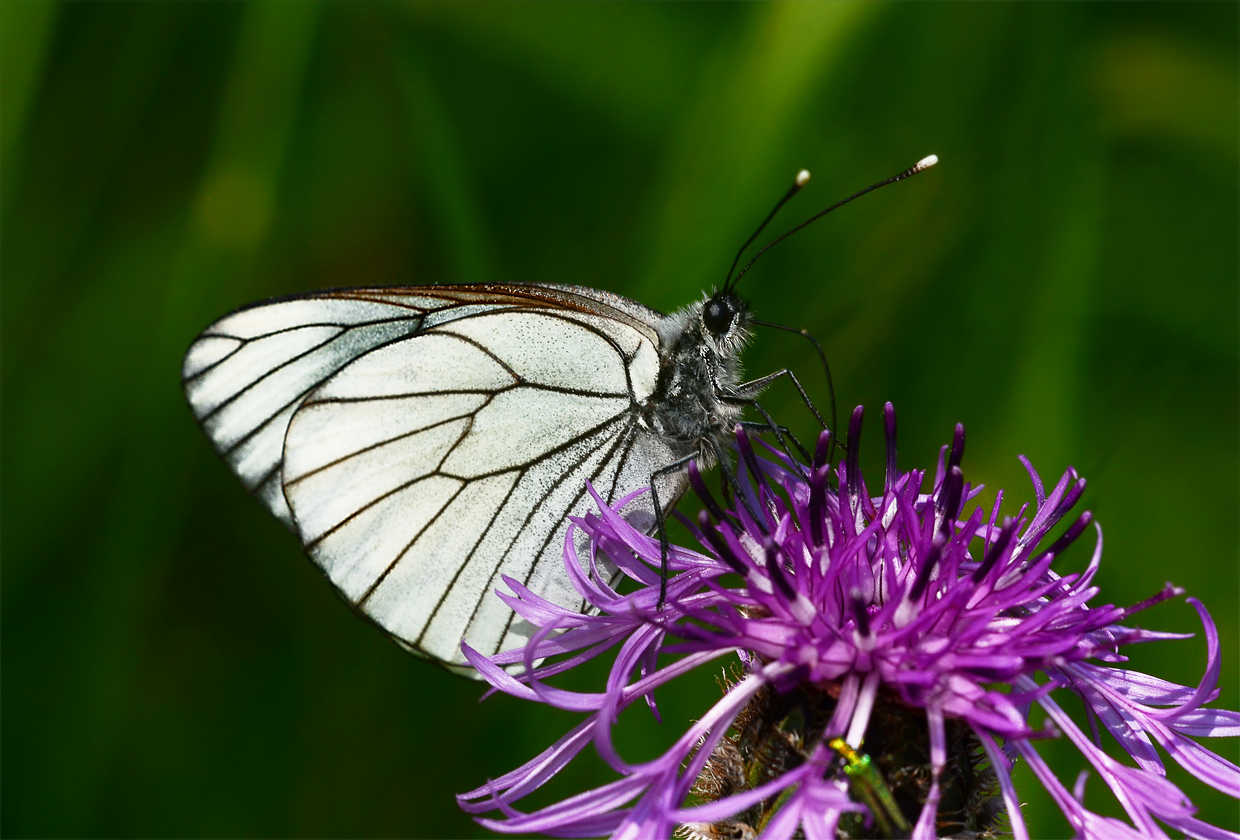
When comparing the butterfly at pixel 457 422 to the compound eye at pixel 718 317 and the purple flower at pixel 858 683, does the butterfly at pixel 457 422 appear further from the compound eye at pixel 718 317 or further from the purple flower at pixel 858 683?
the purple flower at pixel 858 683

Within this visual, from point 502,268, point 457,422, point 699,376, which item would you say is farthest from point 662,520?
point 502,268

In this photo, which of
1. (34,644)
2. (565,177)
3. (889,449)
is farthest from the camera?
(565,177)

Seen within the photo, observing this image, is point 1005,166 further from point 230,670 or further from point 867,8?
point 230,670

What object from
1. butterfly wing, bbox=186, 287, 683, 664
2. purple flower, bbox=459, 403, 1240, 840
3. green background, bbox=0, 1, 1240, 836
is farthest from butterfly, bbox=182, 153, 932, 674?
green background, bbox=0, 1, 1240, 836


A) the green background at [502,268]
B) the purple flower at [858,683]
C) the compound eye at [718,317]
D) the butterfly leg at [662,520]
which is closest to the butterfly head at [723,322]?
the compound eye at [718,317]

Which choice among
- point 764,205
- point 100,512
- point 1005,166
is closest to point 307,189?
point 100,512

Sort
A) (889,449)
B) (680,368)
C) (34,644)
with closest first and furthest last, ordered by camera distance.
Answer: (889,449) → (680,368) → (34,644)
